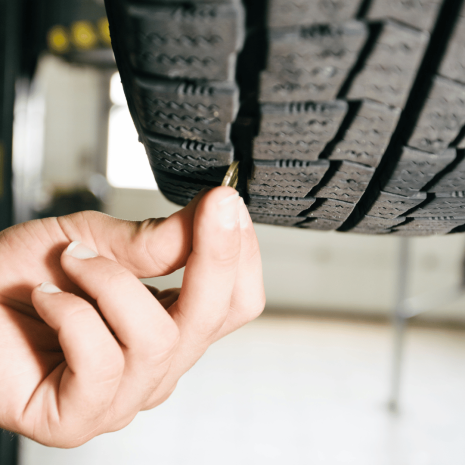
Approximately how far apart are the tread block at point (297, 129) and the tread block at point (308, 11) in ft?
0.16

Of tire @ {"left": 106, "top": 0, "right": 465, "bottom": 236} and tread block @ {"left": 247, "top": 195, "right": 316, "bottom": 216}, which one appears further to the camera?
tread block @ {"left": 247, "top": 195, "right": 316, "bottom": 216}

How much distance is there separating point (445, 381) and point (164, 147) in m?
2.08

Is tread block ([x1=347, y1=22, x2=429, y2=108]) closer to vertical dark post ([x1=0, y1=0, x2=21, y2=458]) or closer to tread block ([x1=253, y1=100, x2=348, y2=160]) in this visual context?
tread block ([x1=253, y1=100, x2=348, y2=160])

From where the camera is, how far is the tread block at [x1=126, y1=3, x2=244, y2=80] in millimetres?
168

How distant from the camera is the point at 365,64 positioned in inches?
7.1

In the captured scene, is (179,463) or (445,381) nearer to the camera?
(179,463)

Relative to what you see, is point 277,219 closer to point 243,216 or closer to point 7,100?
point 243,216

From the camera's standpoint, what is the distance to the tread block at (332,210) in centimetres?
32

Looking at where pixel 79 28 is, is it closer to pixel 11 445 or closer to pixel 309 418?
pixel 11 445

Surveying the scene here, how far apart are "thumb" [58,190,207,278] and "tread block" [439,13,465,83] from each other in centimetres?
20

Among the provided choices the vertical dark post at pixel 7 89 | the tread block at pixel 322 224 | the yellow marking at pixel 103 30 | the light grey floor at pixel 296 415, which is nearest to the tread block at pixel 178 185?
the tread block at pixel 322 224

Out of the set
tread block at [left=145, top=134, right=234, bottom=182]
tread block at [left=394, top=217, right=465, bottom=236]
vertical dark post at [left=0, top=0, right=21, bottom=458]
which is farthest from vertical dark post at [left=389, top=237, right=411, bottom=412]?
tread block at [left=145, top=134, right=234, bottom=182]

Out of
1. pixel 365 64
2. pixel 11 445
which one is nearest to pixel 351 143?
pixel 365 64

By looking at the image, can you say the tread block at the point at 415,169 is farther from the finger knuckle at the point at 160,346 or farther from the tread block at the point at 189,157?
the finger knuckle at the point at 160,346
